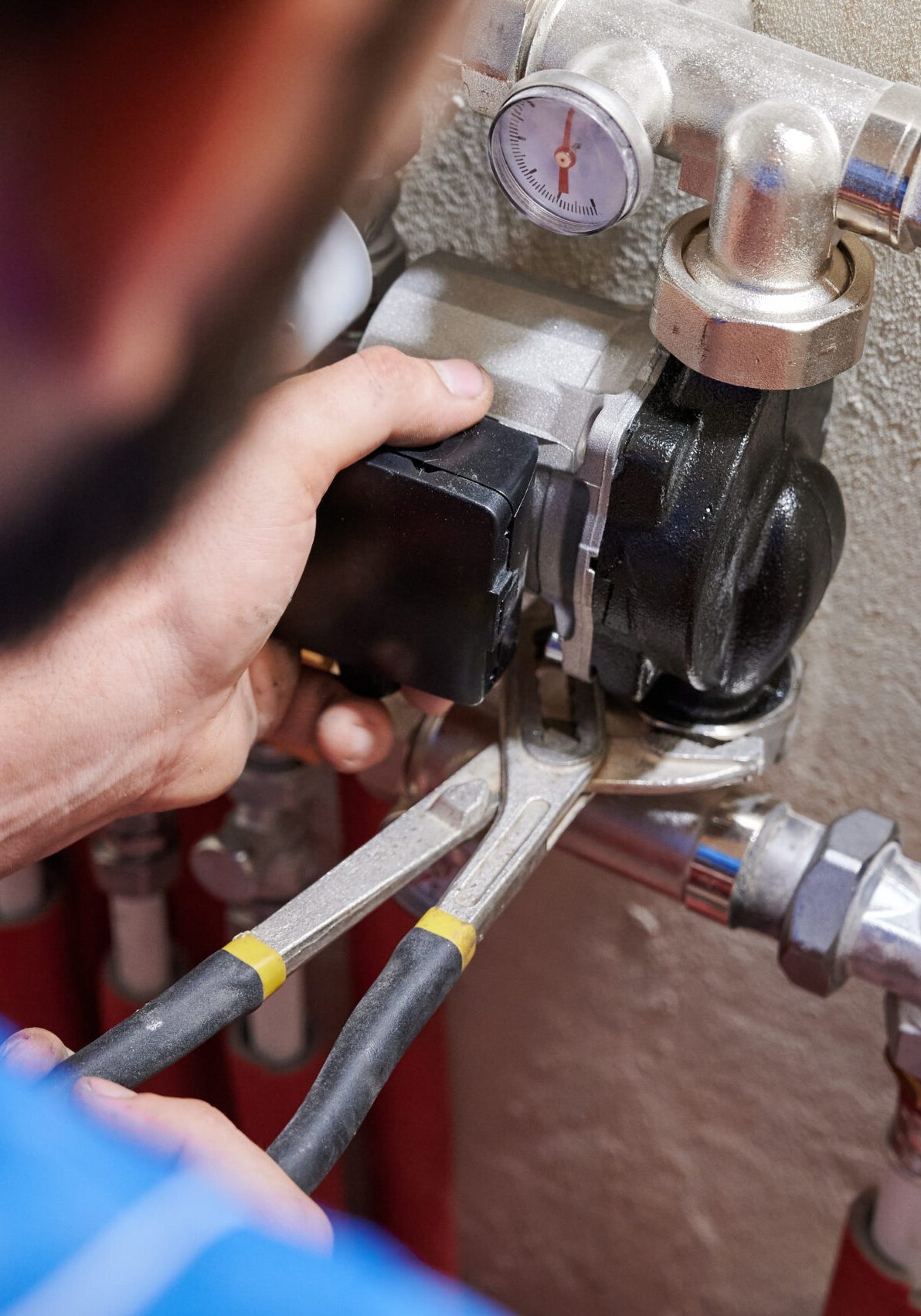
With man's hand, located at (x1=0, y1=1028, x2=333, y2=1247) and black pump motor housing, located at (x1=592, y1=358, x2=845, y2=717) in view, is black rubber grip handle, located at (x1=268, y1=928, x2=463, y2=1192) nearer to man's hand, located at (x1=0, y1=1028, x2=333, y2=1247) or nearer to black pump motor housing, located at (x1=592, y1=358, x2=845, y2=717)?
man's hand, located at (x1=0, y1=1028, x2=333, y2=1247)

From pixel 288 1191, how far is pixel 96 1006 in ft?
1.96

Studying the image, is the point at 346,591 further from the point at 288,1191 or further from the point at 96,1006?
the point at 96,1006

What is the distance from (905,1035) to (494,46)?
42 centimetres

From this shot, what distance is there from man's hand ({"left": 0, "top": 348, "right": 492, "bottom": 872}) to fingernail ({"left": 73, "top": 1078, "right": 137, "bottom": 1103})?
0.38 feet

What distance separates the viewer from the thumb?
1.45 feet

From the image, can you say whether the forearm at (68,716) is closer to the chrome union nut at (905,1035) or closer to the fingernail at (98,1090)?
the fingernail at (98,1090)

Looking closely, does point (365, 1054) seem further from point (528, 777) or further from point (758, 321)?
point (758, 321)

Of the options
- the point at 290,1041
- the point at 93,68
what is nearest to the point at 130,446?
the point at 93,68

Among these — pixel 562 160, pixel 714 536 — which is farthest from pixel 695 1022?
pixel 562 160

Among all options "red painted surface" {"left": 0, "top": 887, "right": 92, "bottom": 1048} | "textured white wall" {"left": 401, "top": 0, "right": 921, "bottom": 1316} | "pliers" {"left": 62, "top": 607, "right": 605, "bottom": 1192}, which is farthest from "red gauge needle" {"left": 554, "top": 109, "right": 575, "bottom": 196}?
"red painted surface" {"left": 0, "top": 887, "right": 92, "bottom": 1048}

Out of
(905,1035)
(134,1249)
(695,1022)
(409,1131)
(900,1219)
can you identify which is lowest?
(409,1131)

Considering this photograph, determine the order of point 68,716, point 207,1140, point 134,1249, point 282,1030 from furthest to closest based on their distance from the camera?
1. point 282,1030
2. point 68,716
3. point 207,1140
4. point 134,1249

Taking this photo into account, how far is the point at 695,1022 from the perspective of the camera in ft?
2.58

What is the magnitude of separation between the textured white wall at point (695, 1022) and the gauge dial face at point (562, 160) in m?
0.11
